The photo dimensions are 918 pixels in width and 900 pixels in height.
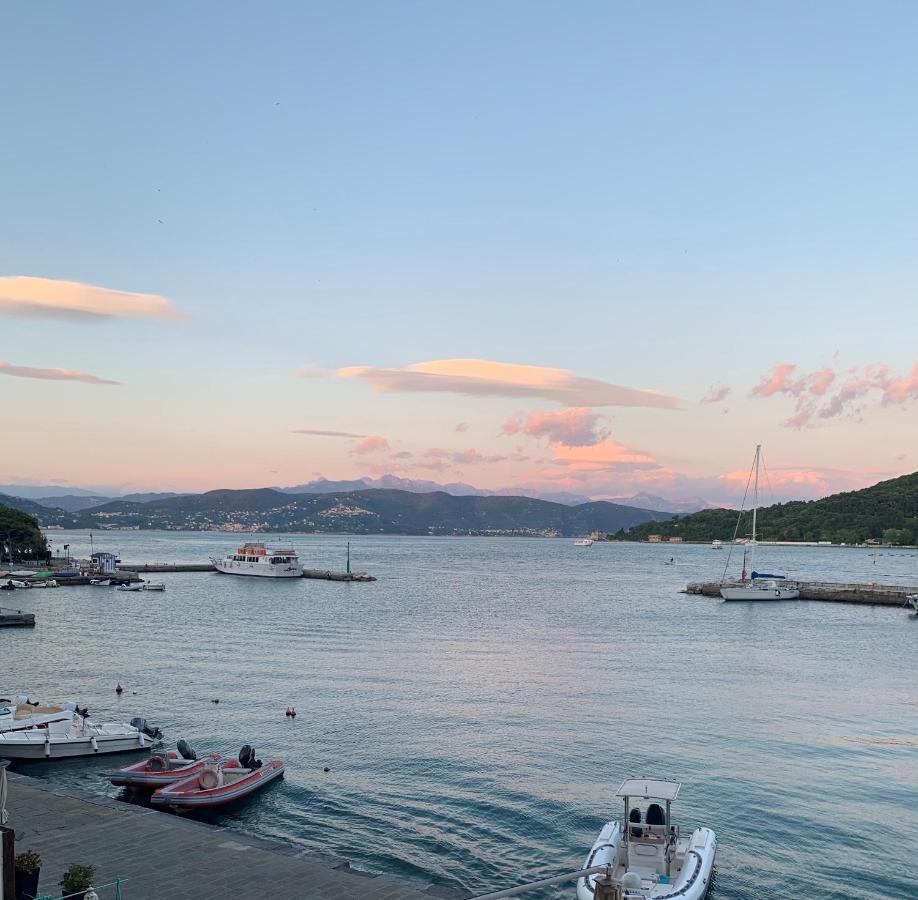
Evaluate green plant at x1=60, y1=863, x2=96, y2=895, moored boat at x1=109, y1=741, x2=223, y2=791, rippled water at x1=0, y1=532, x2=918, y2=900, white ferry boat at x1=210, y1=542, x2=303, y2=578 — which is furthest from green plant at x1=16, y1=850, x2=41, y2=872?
white ferry boat at x1=210, y1=542, x2=303, y2=578

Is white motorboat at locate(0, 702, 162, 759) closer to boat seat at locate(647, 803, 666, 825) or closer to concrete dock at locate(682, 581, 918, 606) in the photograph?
boat seat at locate(647, 803, 666, 825)

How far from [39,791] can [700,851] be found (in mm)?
17046

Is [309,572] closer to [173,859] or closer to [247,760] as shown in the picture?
[247,760]

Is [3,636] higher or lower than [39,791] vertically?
lower

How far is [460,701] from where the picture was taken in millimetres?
41594

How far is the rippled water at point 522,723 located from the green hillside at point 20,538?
42.8 metres

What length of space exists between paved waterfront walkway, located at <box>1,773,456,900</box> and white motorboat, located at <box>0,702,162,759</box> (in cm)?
900

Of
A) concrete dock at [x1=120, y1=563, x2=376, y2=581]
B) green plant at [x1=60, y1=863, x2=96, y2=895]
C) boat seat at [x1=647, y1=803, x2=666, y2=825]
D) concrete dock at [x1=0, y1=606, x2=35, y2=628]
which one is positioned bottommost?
concrete dock at [x1=120, y1=563, x2=376, y2=581]

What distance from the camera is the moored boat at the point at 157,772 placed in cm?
2602

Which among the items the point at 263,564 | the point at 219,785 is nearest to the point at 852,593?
the point at 263,564

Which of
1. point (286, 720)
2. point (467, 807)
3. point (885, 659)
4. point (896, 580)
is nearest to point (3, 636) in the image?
point (286, 720)

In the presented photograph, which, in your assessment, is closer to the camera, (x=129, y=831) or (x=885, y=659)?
(x=129, y=831)

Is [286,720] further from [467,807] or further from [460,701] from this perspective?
[467,807]

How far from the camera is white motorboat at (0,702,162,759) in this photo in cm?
2981
